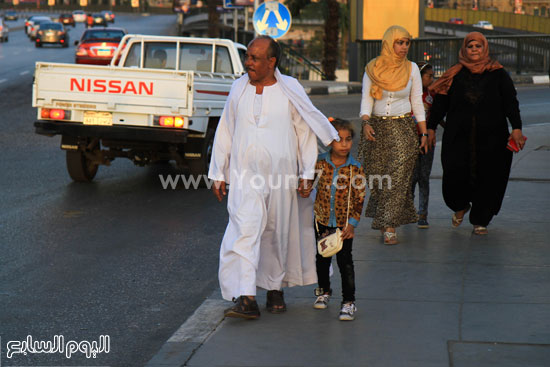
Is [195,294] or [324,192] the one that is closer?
[324,192]

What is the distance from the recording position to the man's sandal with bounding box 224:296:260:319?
6012mm

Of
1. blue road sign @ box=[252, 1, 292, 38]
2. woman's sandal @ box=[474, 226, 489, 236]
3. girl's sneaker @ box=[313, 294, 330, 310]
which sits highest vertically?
blue road sign @ box=[252, 1, 292, 38]

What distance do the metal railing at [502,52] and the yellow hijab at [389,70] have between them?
21221 millimetres

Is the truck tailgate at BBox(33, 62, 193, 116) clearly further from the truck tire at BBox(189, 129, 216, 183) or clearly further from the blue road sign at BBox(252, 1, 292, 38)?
the blue road sign at BBox(252, 1, 292, 38)

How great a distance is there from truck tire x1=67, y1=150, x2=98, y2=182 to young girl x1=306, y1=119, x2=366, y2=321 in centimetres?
628

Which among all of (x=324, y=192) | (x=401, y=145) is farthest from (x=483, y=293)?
(x=401, y=145)

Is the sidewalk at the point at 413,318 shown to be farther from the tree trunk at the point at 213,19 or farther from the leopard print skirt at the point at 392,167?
the tree trunk at the point at 213,19

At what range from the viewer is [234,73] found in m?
13.5

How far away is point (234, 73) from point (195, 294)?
6862 mm

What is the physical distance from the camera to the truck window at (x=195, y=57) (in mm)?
13695

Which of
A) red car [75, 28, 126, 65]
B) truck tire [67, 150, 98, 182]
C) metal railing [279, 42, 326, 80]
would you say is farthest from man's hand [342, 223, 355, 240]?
red car [75, 28, 126, 65]

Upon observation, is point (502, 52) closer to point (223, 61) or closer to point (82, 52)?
point (82, 52)

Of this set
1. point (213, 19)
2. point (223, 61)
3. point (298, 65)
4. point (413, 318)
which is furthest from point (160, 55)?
point (213, 19)

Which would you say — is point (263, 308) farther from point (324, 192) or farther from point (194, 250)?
point (194, 250)
